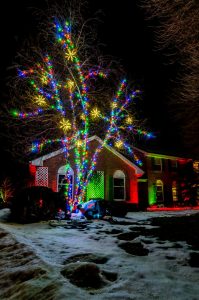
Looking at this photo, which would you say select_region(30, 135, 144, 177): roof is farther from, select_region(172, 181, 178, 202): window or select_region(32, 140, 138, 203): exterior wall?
select_region(172, 181, 178, 202): window

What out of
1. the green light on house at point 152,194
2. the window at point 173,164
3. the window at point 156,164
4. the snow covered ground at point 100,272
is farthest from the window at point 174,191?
the snow covered ground at point 100,272

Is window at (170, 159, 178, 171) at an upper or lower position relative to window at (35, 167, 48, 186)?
upper

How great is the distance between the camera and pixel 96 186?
19141mm

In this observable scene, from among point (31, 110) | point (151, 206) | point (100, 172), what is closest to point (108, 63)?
point (31, 110)

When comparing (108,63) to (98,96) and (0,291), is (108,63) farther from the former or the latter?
(0,291)

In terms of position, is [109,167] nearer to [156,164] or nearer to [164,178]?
[156,164]

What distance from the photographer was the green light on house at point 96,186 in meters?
18.7

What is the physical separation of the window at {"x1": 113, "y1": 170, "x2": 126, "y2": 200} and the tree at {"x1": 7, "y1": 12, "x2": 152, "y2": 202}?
5.08 metres

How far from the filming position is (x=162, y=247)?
508 centimetres

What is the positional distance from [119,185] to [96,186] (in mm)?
2125

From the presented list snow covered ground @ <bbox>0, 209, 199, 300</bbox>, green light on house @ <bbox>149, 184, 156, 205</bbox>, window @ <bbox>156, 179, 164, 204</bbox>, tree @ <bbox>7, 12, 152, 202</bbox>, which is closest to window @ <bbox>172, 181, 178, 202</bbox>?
window @ <bbox>156, 179, 164, 204</bbox>

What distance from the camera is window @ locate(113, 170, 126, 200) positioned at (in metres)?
20.1

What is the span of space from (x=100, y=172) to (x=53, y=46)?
9486 millimetres

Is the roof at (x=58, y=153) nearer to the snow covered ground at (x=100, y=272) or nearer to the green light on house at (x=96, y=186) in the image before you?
→ the green light on house at (x=96, y=186)
